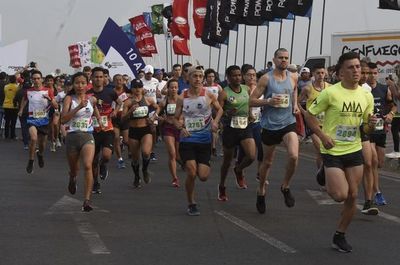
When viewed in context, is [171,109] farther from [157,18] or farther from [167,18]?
[157,18]

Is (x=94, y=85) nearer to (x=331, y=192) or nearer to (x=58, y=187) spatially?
(x=58, y=187)

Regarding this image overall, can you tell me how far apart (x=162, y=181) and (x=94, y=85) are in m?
2.59

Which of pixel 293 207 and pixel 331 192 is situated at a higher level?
pixel 331 192

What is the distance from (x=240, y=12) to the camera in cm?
3309

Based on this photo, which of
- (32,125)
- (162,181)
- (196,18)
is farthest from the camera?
(196,18)

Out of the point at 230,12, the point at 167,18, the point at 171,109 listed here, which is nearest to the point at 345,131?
the point at 171,109

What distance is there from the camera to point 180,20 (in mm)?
35406

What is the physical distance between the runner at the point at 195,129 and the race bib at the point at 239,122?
1.19 metres

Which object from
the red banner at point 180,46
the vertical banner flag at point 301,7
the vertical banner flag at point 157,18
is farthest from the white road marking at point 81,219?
the vertical banner flag at point 157,18

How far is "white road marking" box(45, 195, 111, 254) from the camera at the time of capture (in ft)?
22.9

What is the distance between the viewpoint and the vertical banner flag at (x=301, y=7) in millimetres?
29469

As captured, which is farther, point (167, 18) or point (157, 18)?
point (157, 18)

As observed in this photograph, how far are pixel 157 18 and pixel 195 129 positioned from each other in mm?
40079

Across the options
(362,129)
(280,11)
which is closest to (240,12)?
(280,11)
